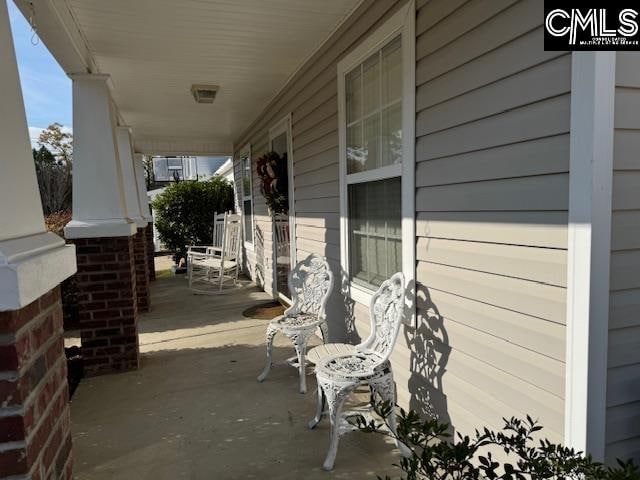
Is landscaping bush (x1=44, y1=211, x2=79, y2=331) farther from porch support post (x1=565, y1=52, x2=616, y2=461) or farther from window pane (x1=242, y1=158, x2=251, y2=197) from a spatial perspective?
porch support post (x1=565, y1=52, x2=616, y2=461)

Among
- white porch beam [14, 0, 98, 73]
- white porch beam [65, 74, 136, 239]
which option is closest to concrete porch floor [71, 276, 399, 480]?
white porch beam [65, 74, 136, 239]

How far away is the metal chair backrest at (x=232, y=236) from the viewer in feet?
23.0

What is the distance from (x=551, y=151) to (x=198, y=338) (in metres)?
3.67

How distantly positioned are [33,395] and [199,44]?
3.03 meters

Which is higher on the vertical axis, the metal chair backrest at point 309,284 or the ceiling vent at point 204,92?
the ceiling vent at point 204,92

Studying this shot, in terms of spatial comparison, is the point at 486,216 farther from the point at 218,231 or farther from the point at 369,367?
the point at 218,231

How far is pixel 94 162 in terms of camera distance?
324 centimetres

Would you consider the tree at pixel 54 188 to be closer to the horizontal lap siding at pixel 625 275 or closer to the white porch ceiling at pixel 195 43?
the white porch ceiling at pixel 195 43

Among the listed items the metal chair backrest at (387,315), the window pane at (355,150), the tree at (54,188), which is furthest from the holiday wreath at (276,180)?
the tree at (54,188)

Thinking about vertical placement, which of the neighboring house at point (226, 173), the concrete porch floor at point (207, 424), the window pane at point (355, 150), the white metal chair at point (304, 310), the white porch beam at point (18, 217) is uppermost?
the neighboring house at point (226, 173)

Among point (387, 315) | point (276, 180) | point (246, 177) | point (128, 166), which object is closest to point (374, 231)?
point (387, 315)

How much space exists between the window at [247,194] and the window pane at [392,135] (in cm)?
450

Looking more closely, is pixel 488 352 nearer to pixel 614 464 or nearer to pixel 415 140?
pixel 614 464

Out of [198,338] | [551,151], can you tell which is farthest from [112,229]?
[551,151]
